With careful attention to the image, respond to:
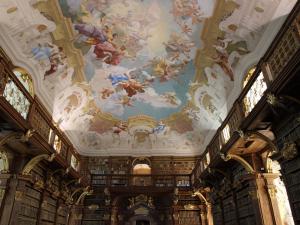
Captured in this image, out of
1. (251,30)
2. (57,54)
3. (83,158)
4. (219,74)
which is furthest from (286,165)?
(83,158)

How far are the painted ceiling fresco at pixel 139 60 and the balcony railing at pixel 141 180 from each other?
1905mm

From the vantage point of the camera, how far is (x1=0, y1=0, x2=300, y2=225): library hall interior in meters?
7.47

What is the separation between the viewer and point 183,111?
54.0ft

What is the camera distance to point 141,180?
17.5 m

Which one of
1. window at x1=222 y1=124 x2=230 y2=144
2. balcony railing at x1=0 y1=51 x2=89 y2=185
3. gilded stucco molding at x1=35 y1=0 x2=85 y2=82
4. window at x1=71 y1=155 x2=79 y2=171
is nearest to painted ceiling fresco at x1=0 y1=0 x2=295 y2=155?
gilded stucco molding at x1=35 y1=0 x2=85 y2=82

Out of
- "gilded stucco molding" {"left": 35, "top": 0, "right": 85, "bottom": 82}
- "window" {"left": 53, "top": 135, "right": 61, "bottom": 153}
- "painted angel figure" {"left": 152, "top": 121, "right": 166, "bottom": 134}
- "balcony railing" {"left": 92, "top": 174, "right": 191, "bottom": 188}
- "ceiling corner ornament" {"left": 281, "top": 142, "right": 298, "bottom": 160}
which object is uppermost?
"gilded stucco molding" {"left": 35, "top": 0, "right": 85, "bottom": 82}

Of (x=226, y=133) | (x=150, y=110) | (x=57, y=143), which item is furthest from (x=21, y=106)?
(x=150, y=110)

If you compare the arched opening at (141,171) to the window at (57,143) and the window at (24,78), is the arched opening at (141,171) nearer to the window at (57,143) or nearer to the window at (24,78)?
the window at (57,143)

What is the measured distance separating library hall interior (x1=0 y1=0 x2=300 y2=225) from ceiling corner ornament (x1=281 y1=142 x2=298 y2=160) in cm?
4

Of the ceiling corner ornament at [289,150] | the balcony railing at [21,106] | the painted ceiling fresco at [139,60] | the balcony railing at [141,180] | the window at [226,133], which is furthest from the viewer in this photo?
the balcony railing at [141,180]

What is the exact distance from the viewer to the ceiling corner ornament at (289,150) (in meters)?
6.26

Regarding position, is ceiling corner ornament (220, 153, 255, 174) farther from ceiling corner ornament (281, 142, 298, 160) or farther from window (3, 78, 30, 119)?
window (3, 78, 30, 119)

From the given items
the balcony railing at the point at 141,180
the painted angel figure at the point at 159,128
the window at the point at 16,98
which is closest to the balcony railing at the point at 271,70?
the window at the point at 16,98

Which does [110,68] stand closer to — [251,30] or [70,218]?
[251,30]
